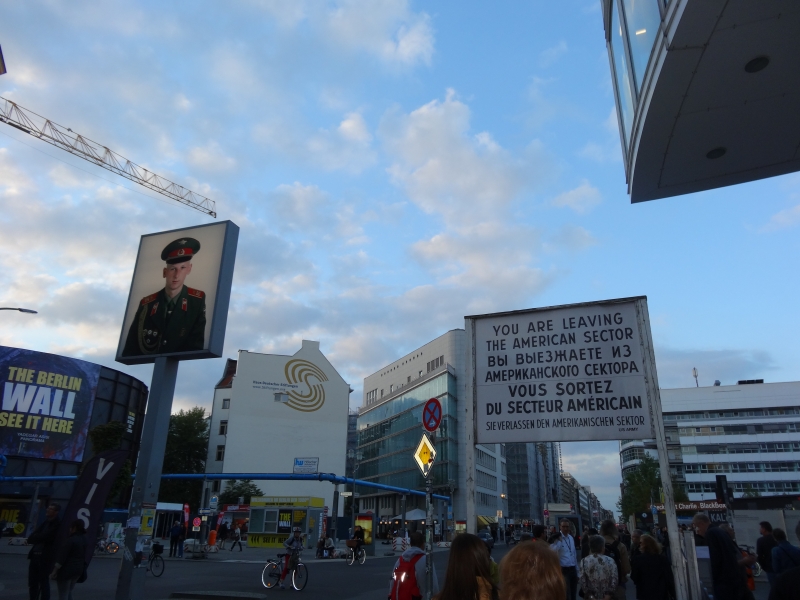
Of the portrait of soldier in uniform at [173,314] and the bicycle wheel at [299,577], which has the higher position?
the portrait of soldier in uniform at [173,314]

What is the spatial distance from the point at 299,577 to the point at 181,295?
8634 millimetres

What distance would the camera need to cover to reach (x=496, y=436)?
26.0 ft

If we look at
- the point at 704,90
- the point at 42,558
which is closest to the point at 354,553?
the point at 42,558

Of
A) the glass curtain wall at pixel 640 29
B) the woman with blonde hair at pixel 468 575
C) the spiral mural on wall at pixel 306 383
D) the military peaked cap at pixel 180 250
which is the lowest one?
the woman with blonde hair at pixel 468 575

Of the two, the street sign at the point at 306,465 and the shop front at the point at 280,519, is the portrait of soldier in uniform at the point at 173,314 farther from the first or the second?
the street sign at the point at 306,465

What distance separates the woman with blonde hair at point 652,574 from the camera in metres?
7.64

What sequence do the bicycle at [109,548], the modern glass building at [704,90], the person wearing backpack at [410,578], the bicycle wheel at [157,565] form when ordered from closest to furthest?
the person wearing backpack at [410,578], the modern glass building at [704,90], the bicycle wheel at [157,565], the bicycle at [109,548]

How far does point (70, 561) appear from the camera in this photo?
29.7 ft

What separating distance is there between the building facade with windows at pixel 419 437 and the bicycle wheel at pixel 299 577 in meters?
53.6

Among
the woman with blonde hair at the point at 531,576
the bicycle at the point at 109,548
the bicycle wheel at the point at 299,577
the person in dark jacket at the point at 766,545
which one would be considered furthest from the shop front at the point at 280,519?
the woman with blonde hair at the point at 531,576

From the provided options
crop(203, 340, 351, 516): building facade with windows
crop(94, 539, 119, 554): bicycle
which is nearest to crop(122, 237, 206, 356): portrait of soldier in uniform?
crop(94, 539, 119, 554): bicycle

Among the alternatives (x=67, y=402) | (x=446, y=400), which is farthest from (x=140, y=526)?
(x=446, y=400)

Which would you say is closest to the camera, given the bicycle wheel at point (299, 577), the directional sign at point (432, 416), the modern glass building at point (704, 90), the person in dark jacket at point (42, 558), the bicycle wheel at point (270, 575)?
the modern glass building at point (704, 90)

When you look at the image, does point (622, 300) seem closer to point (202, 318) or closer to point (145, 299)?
point (202, 318)
